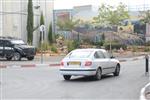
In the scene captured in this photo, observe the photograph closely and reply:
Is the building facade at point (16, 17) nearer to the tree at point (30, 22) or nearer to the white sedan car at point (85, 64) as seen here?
the tree at point (30, 22)

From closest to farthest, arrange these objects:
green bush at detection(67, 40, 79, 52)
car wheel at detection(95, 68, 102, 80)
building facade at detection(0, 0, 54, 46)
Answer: car wheel at detection(95, 68, 102, 80) → green bush at detection(67, 40, 79, 52) → building facade at detection(0, 0, 54, 46)

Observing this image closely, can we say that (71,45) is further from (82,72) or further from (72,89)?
(72,89)

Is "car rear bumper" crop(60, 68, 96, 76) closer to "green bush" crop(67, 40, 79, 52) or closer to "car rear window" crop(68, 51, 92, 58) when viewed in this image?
"car rear window" crop(68, 51, 92, 58)

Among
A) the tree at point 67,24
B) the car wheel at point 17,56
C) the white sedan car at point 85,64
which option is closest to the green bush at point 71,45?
the car wheel at point 17,56

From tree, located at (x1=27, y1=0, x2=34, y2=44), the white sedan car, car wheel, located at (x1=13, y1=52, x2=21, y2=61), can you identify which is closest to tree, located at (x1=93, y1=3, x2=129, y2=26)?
tree, located at (x1=27, y1=0, x2=34, y2=44)

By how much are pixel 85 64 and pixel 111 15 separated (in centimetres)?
3822

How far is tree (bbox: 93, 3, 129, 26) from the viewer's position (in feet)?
186

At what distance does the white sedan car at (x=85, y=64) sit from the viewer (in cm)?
1845

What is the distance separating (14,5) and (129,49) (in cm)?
1484

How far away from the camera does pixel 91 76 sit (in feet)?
63.5

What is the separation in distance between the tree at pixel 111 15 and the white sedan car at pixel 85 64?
36797 mm

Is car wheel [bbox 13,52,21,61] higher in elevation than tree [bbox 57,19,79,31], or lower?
lower

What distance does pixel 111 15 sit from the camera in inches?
2211

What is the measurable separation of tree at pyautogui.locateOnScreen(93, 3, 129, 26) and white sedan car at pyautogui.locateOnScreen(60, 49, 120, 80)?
36.8m
